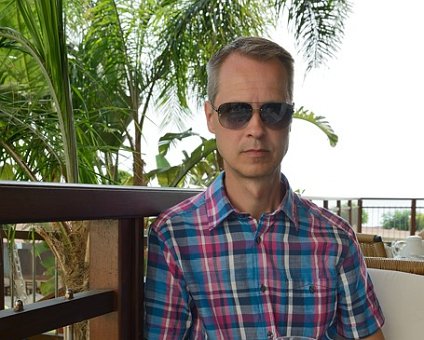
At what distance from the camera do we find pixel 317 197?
23.0ft

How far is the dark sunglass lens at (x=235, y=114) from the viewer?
4.22 ft

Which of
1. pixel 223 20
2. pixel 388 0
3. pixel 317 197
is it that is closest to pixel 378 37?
pixel 388 0

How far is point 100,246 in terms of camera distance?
118 centimetres

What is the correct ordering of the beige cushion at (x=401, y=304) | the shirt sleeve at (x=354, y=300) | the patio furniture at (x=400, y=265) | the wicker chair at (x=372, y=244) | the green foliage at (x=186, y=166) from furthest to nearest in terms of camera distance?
the green foliage at (x=186, y=166) → the wicker chair at (x=372, y=244) → the patio furniture at (x=400, y=265) → the beige cushion at (x=401, y=304) → the shirt sleeve at (x=354, y=300)

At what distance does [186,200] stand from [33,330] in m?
0.55

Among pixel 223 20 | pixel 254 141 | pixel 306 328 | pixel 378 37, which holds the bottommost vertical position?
pixel 306 328

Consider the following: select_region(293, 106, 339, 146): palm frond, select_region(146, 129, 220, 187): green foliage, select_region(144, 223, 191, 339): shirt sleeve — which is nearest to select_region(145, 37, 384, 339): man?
select_region(144, 223, 191, 339): shirt sleeve

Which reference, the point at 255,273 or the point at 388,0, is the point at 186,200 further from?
the point at 388,0

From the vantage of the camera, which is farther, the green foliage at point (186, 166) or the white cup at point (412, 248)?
the green foliage at point (186, 166)

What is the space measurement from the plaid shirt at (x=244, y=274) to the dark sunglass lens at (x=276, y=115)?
19cm

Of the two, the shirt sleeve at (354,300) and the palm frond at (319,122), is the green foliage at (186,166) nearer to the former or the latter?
the palm frond at (319,122)

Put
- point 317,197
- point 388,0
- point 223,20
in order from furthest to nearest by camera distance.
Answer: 1. point 388,0
2. point 317,197
3. point 223,20

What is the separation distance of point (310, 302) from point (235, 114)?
45 cm

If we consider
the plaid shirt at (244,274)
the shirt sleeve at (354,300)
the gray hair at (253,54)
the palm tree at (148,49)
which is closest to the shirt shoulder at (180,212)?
the plaid shirt at (244,274)
